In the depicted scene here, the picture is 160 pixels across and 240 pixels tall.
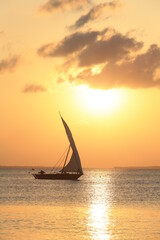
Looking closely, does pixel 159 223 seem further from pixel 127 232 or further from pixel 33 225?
pixel 33 225

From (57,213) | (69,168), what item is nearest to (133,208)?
(57,213)

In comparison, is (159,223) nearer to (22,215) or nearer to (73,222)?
(73,222)

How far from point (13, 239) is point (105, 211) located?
2377 centimetres

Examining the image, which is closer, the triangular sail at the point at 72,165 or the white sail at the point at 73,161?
the white sail at the point at 73,161

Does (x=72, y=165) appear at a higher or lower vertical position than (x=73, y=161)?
lower

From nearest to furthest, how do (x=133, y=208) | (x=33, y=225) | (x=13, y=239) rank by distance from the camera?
(x=13, y=239), (x=33, y=225), (x=133, y=208)

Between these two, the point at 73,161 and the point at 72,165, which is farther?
the point at 72,165

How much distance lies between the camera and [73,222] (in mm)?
50938

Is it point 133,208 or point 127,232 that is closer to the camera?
point 127,232

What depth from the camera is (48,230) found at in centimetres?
4547

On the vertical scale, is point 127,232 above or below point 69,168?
below

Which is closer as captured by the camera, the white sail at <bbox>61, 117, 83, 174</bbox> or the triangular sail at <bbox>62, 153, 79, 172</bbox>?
the white sail at <bbox>61, 117, 83, 174</bbox>

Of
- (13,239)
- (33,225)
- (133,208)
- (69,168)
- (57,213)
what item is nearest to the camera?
(13,239)

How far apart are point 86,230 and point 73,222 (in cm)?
507
